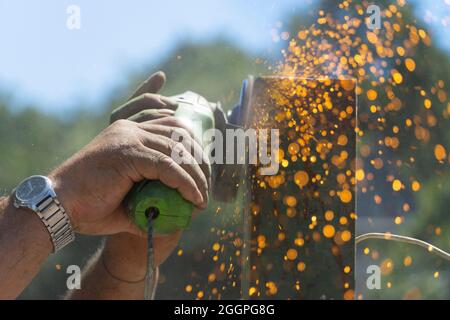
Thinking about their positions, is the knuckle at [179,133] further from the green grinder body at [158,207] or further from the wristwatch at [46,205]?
the wristwatch at [46,205]

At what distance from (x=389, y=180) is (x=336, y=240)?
7339 mm

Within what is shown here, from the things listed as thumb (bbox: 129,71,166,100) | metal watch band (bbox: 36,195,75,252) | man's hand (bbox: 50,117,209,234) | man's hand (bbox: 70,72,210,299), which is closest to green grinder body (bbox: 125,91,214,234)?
man's hand (bbox: 50,117,209,234)

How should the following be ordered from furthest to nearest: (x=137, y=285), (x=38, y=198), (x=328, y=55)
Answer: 1. (x=328, y=55)
2. (x=137, y=285)
3. (x=38, y=198)

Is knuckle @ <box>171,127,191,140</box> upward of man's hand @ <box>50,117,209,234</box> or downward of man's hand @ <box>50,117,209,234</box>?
upward

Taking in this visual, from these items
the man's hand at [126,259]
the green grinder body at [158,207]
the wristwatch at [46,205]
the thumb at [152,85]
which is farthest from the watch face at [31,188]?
the thumb at [152,85]

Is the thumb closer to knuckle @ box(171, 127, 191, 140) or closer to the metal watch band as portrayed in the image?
knuckle @ box(171, 127, 191, 140)

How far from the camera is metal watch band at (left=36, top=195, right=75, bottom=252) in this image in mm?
1358

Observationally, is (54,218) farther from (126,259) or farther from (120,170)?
(126,259)

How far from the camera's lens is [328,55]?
2199 mm

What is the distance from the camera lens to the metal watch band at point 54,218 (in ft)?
4.46

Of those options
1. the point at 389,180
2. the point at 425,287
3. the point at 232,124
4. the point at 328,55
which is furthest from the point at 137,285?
the point at 425,287

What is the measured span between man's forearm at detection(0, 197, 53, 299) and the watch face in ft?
0.08

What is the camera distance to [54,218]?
1.37 meters
